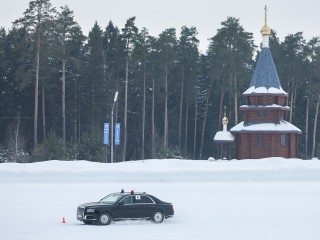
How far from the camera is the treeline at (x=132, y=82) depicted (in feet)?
237

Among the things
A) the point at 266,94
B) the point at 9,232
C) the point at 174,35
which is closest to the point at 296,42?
the point at 174,35

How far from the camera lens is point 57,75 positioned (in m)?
83.6

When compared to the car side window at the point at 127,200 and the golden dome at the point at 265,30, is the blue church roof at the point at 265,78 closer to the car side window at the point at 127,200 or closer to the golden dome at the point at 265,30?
the golden dome at the point at 265,30

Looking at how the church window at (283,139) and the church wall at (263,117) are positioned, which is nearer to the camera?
the church window at (283,139)

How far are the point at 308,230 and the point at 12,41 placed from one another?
2673 inches

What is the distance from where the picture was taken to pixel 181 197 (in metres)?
35.2

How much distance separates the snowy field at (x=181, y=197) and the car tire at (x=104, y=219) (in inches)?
14.8

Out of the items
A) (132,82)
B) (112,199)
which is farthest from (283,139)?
(112,199)

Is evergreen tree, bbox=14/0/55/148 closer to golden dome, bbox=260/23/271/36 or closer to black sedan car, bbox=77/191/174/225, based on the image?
golden dome, bbox=260/23/271/36

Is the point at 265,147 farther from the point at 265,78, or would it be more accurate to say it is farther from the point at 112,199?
the point at 112,199

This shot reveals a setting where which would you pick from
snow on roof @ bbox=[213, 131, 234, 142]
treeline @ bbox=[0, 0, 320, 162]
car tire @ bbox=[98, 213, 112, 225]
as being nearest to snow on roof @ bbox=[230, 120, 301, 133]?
snow on roof @ bbox=[213, 131, 234, 142]

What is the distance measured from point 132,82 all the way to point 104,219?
6515 centimetres

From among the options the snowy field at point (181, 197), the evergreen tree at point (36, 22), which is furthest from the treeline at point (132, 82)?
the snowy field at point (181, 197)

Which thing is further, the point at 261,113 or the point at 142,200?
the point at 261,113
